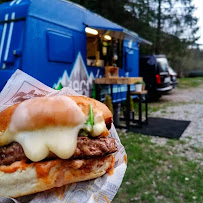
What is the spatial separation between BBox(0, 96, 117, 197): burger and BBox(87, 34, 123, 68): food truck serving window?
560 cm

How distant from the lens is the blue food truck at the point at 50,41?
154 inches

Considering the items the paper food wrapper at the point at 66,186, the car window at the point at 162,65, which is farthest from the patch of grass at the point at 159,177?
the car window at the point at 162,65

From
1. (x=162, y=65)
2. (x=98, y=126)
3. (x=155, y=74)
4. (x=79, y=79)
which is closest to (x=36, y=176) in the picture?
(x=98, y=126)

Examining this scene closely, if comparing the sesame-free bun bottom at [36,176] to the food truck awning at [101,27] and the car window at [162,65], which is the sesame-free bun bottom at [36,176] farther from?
the car window at [162,65]

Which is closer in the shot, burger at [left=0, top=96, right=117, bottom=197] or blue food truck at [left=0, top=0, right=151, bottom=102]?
burger at [left=0, top=96, right=117, bottom=197]

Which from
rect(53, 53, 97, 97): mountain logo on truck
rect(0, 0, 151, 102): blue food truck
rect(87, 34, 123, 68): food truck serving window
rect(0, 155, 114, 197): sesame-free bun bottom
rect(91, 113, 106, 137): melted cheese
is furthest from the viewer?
rect(87, 34, 123, 68): food truck serving window

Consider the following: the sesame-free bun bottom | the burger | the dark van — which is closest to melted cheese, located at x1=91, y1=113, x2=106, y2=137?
the burger

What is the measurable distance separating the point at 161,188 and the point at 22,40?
11.1 feet

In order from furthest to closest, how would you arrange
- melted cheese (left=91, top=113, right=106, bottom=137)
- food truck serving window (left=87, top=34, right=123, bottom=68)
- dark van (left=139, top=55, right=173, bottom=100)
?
dark van (left=139, top=55, right=173, bottom=100)
food truck serving window (left=87, top=34, right=123, bottom=68)
melted cheese (left=91, top=113, right=106, bottom=137)

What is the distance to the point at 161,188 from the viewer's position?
3.16 meters

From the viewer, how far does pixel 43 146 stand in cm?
111

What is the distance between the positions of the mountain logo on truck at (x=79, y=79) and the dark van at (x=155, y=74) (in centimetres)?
539

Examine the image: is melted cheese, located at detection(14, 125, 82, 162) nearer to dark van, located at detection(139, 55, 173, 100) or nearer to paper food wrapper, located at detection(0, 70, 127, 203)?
paper food wrapper, located at detection(0, 70, 127, 203)

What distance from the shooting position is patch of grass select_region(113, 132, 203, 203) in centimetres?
298
